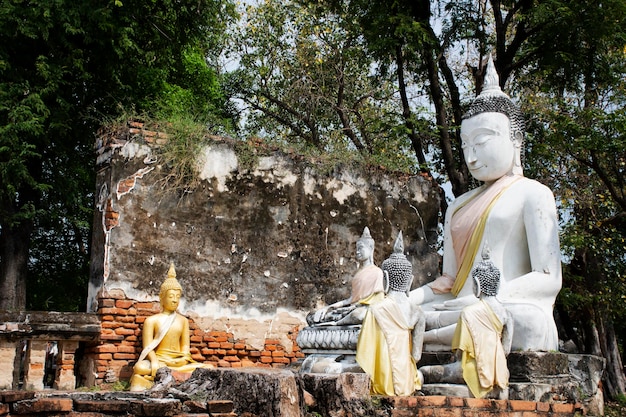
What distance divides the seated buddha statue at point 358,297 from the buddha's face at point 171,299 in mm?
1812

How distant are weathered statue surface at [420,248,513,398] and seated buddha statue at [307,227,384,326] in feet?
2.88

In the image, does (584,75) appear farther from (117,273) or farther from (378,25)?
(117,273)

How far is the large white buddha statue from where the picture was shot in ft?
20.9

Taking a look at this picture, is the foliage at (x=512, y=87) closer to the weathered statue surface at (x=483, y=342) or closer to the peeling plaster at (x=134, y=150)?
the peeling plaster at (x=134, y=150)

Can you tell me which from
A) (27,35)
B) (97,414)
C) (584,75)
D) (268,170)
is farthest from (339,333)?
(584,75)

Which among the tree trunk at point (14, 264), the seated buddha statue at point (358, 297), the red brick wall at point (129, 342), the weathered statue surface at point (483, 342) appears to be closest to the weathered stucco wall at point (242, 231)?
the red brick wall at point (129, 342)

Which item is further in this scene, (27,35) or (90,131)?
(90,131)

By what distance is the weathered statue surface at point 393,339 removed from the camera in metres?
5.46

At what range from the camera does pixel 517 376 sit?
600 cm

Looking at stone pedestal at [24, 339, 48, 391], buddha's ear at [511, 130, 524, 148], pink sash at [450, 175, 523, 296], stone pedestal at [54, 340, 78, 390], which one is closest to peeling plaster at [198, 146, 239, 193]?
stone pedestal at [54, 340, 78, 390]

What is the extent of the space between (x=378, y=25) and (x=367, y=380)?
759 cm

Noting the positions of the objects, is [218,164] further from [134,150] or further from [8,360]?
[8,360]

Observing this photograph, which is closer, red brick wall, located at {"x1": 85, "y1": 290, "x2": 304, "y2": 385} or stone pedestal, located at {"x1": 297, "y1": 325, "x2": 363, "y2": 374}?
stone pedestal, located at {"x1": 297, "y1": 325, "x2": 363, "y2": 374}

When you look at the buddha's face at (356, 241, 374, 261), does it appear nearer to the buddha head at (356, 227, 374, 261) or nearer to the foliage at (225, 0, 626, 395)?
A: the buddha head at (356, 227, 374, 261)
